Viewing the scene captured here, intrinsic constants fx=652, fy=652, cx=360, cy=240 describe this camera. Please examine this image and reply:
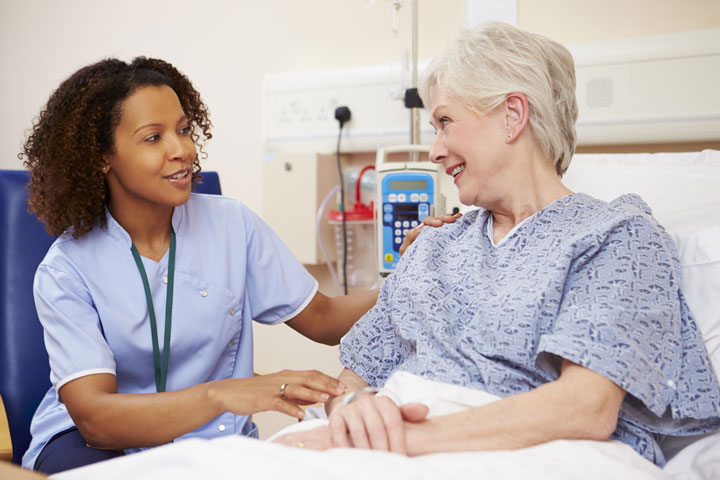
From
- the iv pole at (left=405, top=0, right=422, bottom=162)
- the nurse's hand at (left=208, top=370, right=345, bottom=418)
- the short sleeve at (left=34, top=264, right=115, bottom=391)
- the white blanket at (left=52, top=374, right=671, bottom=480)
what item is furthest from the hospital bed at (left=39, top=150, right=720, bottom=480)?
the iv pole at (left=405, top=0, right=422, bottom=162)

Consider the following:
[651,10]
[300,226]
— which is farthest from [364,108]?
[651,10]

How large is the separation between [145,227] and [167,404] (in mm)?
429

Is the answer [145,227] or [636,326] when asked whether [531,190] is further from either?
[145,227]

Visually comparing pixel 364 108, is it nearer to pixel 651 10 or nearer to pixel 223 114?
pixel 223 114

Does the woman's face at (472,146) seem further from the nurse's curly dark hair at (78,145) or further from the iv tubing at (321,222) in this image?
the iv tubing at (321,222)

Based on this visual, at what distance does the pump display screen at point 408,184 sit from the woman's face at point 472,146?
2.04 ft

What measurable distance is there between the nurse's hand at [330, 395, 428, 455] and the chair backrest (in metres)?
0.90

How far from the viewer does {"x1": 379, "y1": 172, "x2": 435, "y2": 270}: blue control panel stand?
1.89 meters

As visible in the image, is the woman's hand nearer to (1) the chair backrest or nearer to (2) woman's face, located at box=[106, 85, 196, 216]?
(2) woman's face, located at box=[106, 85, 196, 216]

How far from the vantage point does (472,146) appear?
1.23 metres

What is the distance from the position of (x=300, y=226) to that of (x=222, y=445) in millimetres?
1658

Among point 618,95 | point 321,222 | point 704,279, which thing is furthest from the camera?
point 321,222

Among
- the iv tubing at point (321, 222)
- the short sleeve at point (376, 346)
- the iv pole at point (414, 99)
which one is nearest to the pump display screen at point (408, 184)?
the iv pole at point (414, 99)

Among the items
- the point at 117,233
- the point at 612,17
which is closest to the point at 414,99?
the point at 612,17
